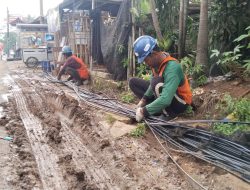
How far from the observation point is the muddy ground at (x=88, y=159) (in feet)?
10.1

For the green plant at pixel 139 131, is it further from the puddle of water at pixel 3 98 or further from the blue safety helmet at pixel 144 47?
the puddle of water at pixel 3 98

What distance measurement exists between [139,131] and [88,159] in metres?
0.77

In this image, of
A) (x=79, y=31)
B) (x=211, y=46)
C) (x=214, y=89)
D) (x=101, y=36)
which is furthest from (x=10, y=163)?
(x=79, y=31)

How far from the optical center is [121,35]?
845 centimetres

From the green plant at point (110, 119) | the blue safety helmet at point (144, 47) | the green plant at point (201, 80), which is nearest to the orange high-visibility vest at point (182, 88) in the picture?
the blue safety helmet at point (144, 47)

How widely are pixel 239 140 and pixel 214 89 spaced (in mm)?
2480

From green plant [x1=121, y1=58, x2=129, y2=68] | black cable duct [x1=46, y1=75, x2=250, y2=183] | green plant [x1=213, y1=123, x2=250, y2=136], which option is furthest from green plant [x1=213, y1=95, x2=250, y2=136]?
green plant [x1=121, y1=58, x2=129, y2=68]

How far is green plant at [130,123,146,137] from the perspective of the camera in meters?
4.11

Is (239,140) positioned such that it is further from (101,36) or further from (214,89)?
(101,36)

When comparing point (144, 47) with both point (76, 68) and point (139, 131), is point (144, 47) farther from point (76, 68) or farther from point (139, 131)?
point (76, 68)

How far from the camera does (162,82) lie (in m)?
4.27

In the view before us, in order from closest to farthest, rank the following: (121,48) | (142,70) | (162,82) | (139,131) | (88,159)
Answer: (88,159)
(139,131)
(162,82)
(142,70)
(121,48)

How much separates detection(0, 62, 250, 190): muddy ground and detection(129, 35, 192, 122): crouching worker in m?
0.42

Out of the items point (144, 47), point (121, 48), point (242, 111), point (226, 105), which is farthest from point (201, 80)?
point (121, 48)
